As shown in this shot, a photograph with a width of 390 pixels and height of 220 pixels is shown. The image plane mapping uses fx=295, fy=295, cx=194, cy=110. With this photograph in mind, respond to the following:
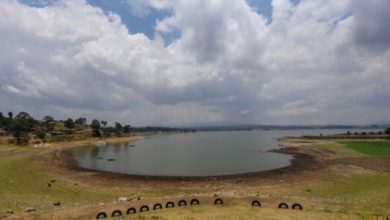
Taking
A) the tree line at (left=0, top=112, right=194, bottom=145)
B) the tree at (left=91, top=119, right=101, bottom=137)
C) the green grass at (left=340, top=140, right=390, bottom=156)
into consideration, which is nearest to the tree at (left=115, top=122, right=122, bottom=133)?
the tree line at (left=0, top=112, right=194, bottom=145)

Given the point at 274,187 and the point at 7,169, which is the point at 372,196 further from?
the point at 7,169

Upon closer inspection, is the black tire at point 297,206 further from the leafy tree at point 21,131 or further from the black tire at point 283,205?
the leafy tree at point 21,131

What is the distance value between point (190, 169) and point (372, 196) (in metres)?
30.4

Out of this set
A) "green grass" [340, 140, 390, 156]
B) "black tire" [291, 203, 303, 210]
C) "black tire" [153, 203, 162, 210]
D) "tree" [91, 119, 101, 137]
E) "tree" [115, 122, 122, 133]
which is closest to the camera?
"black tire" [291, 203, 303, 210]

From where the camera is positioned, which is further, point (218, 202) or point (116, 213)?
→ point (218, 202)

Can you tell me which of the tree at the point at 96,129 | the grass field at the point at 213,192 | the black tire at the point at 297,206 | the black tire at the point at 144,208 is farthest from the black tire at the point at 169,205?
the tree at the point at 96,129

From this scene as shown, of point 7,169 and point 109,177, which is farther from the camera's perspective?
point 7,169

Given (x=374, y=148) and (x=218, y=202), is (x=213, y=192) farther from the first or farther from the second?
(x=374, y=148)

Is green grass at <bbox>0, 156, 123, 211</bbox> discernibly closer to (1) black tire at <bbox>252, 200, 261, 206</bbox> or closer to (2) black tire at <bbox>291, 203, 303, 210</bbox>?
(1) black tire at <bbox>252, 200, 261, 206</bbox>

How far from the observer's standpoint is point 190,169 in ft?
172

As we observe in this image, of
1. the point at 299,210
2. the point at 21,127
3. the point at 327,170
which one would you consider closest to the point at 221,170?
the point at 327,170

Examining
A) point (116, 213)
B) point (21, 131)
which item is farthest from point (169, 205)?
point (21, 131)

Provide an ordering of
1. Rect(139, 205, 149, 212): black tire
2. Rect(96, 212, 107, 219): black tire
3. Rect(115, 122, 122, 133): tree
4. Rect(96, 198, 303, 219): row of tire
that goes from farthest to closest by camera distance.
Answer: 1. Rect(115, 122, 122, 133): tree
2. Rect(139, 205, 149, 212): black tire
3. Rect(96, 198, 303, 219): row of tire
4. Rect(96, 212, 107, 219): black tire

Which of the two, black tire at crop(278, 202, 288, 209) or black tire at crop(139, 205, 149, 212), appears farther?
black tire at crop(278, 202, 288, 209)
